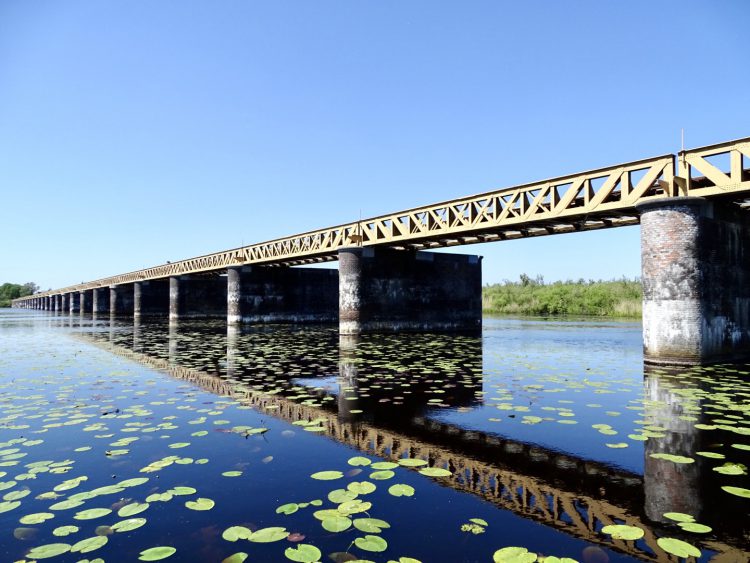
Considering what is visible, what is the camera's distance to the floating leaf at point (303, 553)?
96.1 inches

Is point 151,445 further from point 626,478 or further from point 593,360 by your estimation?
point 593,360

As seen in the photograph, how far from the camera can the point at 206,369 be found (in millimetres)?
9914

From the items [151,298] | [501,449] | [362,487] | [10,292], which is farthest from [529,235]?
[10,292]

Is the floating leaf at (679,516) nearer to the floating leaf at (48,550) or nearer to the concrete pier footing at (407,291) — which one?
the floating leaf at (48,550)

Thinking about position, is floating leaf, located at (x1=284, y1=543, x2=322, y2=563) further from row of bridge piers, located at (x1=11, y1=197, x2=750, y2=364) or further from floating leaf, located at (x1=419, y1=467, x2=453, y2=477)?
row of bridge piers, located at (x1=11, y1=197, x2=750, y2=364)

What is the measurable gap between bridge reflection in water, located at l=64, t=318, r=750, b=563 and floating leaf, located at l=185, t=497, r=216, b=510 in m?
1.59

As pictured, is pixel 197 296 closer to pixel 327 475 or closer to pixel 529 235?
pixel 529 235

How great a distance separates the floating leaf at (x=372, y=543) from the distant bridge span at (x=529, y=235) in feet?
32.7

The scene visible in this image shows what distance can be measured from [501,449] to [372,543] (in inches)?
87.2

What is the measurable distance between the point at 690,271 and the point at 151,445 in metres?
10.9

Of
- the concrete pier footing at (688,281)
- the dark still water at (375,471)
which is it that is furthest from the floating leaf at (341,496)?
the concrete pier footing at (688,281)

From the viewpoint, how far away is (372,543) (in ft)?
8.55

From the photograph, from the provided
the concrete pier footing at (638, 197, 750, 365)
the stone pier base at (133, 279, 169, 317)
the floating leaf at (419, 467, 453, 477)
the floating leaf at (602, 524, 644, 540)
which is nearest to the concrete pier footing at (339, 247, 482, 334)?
the concrete pier footing at (638, 197, 750, 365)

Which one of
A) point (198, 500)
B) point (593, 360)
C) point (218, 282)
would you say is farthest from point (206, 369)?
point (218, 282)
